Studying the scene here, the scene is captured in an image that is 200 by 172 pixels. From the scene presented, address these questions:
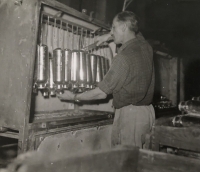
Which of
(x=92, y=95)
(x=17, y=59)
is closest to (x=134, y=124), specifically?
(x=92, y=95)

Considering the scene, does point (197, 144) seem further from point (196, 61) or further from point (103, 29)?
point (196, 61)

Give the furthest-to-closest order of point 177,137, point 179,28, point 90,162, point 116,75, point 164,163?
1. point 179,28
2. point 116,75
3. point 177,137
4. point 164,163
5. point 90,162

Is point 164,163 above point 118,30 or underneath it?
underneath

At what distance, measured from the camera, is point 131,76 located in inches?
79.0

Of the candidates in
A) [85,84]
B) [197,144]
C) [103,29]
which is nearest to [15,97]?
[85,84]

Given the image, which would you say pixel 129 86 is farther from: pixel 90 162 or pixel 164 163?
pixel 90 162

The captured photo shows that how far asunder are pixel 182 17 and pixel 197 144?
3.74 m

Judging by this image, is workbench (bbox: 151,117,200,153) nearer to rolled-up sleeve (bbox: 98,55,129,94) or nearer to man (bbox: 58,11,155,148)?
man (bbox: 58,11,155,148)

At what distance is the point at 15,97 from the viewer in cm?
175

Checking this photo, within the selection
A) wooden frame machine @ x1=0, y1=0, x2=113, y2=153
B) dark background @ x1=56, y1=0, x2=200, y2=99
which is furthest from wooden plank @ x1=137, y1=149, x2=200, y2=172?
dark background @ x1=56, y1=0, x2=200, y2=99

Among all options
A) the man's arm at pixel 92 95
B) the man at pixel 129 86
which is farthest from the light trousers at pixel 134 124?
the man's arm at pixel 92 95

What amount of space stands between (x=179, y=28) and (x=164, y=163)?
4043 millimetres

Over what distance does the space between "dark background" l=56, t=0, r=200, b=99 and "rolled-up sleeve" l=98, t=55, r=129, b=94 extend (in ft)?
9.09

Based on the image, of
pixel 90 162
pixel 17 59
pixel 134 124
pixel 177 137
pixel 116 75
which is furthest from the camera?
pixel 134 124
